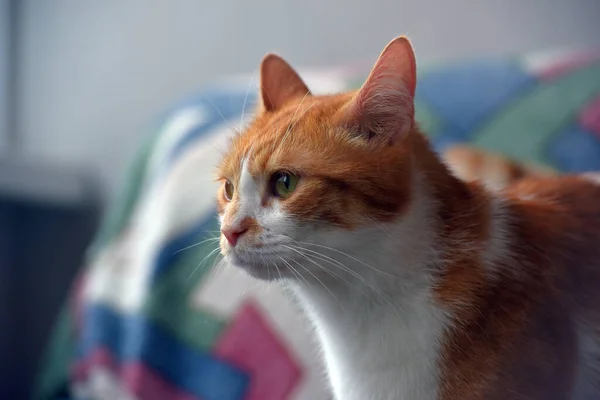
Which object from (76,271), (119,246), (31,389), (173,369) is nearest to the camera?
(173,369)

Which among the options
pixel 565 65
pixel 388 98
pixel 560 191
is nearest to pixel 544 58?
pixel 565 65

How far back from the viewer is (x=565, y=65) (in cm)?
87

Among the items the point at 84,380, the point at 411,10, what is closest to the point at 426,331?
the point at 411,10

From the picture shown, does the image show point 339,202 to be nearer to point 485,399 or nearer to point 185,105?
point 485,399

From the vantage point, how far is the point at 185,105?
110 cm

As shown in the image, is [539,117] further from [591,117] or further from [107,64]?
[107,64]

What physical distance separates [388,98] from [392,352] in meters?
0.18

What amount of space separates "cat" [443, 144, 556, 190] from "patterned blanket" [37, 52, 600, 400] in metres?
0.05

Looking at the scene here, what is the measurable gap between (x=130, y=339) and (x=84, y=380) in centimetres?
13

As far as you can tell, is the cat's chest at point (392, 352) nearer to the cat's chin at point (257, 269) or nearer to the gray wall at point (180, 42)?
the cat's chin at point (257, 269)

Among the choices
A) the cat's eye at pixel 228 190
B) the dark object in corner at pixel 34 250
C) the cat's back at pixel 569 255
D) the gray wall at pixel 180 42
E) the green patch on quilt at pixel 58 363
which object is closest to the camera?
the cat's back at pixel 569 255

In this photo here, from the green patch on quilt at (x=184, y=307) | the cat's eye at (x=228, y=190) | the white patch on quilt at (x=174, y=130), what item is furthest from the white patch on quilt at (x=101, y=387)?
the cat's eye at (x=228, y=190)

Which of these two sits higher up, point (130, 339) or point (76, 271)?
Answer: point (130, 339)

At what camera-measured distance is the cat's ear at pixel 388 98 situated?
407 millimetres
